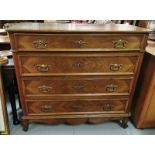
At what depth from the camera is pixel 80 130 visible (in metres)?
1.63

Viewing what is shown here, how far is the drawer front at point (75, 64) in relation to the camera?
123 cm

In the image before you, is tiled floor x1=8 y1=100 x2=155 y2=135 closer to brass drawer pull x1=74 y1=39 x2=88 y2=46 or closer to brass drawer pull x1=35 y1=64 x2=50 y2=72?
brass drawer pull x1=35 y1=64 x2=50 y2=72

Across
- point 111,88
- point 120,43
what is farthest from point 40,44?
point 111,88

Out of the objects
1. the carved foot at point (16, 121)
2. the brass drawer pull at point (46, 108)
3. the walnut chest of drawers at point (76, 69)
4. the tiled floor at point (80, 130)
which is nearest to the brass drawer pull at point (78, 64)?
the walnut chest of drawers at point (76, 69)

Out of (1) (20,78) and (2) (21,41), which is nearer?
(2) (21,41)

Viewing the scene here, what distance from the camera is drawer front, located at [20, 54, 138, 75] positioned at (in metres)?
1.23

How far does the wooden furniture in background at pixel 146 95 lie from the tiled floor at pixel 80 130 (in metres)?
0.07

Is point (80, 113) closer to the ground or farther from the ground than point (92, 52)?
closer to the ground

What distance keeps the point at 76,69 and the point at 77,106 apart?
14.5 inches
